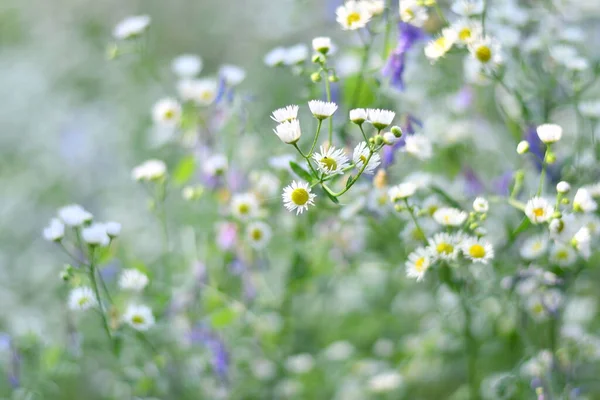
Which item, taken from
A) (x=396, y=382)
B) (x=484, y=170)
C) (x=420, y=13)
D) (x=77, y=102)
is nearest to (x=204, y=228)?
(x=396, y=382)

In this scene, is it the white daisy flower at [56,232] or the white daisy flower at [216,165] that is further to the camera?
the white daisy flower at [216,165]

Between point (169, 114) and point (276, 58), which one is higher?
point (276, 58)

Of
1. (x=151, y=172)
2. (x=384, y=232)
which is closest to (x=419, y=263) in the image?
(x=384, y=232)

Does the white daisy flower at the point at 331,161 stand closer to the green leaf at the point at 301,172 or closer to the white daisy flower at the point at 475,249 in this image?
the green leaf at the point at 301,172

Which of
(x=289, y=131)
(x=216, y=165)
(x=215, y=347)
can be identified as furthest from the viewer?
(x=215, y=347)

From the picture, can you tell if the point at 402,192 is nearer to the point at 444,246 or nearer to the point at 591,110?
the point at 444,246

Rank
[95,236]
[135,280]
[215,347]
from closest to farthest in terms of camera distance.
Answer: [95,236], [135,280], [215,347]

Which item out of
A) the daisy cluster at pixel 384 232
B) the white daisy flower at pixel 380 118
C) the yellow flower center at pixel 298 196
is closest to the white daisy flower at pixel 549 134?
the daisy cluster at pixel 384 232
